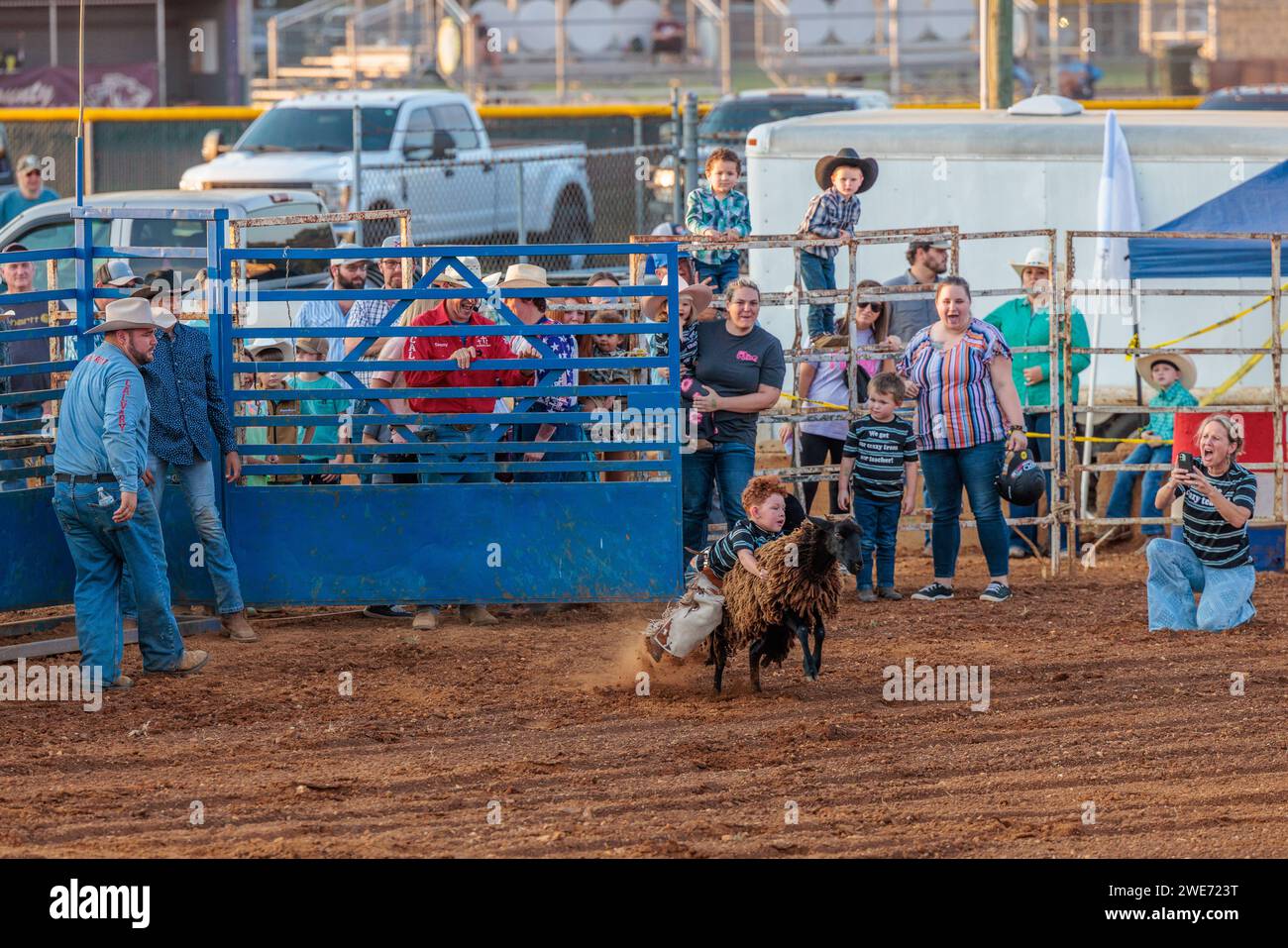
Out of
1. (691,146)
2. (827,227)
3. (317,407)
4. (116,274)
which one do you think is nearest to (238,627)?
(317,407)

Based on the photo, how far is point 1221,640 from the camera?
1017 cm

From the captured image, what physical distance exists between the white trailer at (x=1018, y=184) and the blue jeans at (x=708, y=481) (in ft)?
11.4

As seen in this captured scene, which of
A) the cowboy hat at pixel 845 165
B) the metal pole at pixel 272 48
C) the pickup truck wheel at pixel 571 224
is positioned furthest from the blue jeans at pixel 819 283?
the metal pole at pixel 272 48

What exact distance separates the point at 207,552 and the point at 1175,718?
5371 mm

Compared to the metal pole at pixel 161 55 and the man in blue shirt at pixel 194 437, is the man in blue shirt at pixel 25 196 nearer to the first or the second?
the man in blue shirt at pixel 194 437

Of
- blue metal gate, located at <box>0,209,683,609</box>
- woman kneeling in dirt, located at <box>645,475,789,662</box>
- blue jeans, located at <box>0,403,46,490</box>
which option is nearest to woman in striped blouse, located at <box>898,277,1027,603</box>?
blue metal gate, located at <box>0,209,683,609</box>

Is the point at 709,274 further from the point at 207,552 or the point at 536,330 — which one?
the point at 207,552

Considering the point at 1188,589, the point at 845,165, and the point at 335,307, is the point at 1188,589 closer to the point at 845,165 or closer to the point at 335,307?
the point at 845,165

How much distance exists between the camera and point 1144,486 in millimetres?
13070

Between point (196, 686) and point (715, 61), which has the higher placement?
point (715, 61)

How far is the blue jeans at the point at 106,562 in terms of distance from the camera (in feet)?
29.9

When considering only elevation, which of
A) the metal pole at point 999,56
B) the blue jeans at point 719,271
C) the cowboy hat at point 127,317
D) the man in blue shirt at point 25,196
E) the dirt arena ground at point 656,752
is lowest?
the dirt arena ground at point 656,752

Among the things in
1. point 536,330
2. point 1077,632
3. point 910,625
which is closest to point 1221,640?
point 1077,632
